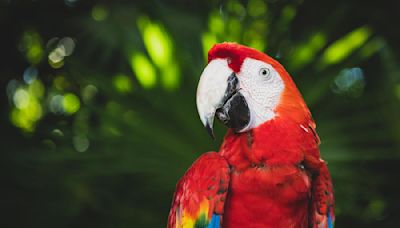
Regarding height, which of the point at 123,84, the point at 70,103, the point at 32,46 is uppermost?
the point at 32,46

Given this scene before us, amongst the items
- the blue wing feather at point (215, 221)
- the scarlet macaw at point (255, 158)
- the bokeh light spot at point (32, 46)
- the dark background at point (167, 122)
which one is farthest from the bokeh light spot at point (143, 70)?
the bokeh light spot at point (32, 46)

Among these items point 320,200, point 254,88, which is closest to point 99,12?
point 254,88

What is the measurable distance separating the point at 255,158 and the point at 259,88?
141 mm

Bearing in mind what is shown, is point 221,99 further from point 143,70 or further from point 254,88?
point 143,70

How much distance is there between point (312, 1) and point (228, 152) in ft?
3.99

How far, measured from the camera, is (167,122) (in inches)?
54.7

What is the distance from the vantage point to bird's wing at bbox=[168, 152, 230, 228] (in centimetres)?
104

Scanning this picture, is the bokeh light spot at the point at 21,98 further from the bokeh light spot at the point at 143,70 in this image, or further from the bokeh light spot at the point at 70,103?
the bokeh light spot at the point at 143,70

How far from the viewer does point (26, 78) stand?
2.40m

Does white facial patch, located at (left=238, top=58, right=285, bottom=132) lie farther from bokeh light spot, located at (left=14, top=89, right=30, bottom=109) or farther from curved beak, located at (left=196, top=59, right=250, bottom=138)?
bokeh light spot, located at (left=14, top=89, right=30, bottom=109)

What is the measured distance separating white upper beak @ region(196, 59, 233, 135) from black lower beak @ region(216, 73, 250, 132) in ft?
0.04

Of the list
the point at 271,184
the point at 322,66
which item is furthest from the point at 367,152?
the point at 271,184

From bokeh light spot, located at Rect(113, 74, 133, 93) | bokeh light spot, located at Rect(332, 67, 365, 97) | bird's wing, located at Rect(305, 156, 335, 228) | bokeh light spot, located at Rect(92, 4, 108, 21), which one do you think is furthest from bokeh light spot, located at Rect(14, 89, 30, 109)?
bird's wing, located at Rect(305, 156, 335, 228)

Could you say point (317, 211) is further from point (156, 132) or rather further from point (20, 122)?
point (20, 122)
